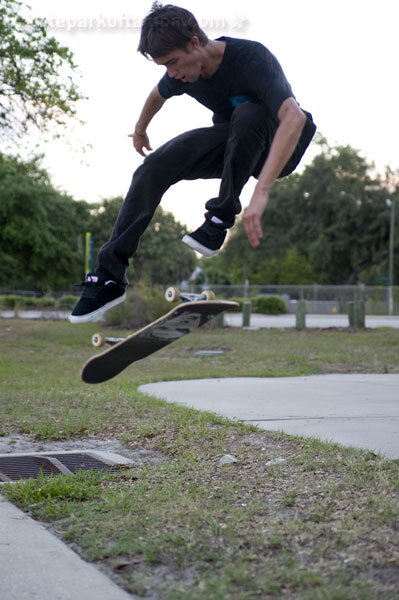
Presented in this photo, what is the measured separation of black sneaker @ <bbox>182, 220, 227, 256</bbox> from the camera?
416 centimetres

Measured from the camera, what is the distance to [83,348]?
17562 mm

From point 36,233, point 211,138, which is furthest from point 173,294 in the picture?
point 36,233

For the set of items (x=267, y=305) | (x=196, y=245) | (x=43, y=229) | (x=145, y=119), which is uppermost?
(x=43, y=229)

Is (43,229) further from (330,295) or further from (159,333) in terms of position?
(159,333)

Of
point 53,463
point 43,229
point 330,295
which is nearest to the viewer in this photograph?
point 53,463

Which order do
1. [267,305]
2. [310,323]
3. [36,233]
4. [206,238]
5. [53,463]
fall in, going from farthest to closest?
1. [36,233]
2. [267,305]
3. [310,323]
4. [53,463]
5. [206,238]

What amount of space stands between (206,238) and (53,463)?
2.10 metres

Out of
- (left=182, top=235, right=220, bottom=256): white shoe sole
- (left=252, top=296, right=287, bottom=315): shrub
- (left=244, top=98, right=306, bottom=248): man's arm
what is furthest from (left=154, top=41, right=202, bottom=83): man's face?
(left=252, top=296, right=287, bottom=315): shrub

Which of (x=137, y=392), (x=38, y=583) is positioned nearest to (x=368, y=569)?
(x=38, y=583)

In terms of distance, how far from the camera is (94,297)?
4281mm

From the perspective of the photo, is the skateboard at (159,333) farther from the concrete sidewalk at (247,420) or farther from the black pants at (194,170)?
the concrete sidewalk at (247,420)

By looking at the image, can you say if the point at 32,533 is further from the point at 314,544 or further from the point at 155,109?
the point at 155,109

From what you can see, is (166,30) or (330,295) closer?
(166,30)

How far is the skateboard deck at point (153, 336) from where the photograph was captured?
4.09 m
